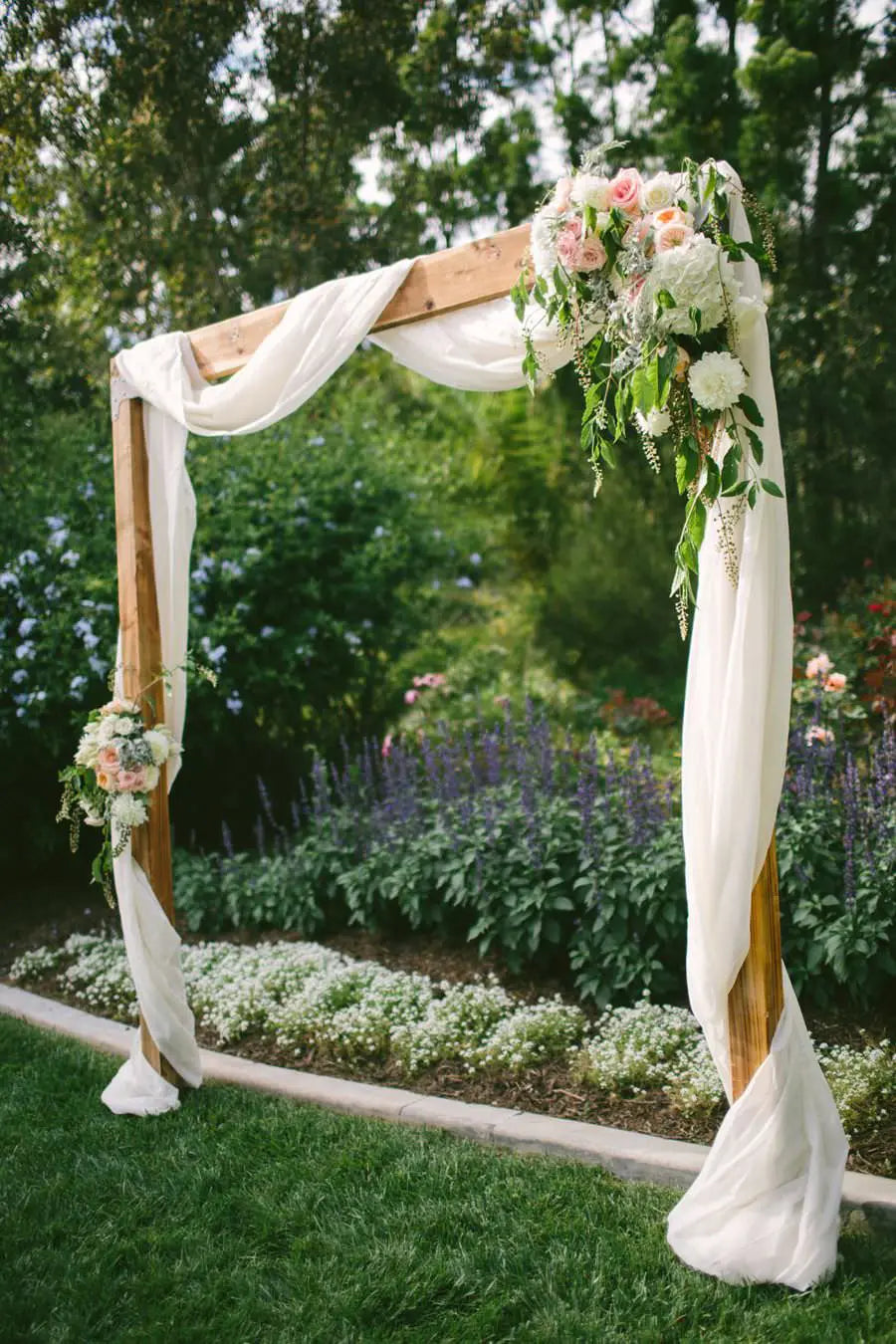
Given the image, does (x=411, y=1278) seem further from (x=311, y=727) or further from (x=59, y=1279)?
(x=311, y=727)

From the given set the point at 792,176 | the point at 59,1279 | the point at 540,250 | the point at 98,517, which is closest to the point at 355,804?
the point at 98,517

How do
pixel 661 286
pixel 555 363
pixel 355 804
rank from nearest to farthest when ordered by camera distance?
1. pixel 661 286
2. pixel 555 363
3. pixel 355 804

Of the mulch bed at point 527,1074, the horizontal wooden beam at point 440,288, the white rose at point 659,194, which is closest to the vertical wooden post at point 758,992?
the mulch bed at point 527,1074

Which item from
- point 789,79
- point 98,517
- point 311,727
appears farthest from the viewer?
point 789,79

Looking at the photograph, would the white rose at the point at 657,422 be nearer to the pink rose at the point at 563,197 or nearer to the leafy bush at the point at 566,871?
the pink rose at the point at 563,197

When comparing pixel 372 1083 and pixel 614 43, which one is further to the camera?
pixel 614 43

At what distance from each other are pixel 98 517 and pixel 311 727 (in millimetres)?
1873

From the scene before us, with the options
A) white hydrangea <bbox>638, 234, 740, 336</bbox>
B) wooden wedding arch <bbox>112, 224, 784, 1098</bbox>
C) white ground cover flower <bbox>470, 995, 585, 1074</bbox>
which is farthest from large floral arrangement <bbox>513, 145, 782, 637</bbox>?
white ground cover flower <bbox>470, 995, 585, 1074</bbox>

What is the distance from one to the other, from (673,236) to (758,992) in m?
1.72

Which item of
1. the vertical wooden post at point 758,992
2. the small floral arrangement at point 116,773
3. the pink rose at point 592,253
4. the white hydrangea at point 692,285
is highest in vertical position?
the pink rose at point 592,253

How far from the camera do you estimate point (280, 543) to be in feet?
21.4

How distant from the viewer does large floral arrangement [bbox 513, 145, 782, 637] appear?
93.4 inches

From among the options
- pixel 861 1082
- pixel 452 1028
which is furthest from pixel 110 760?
pixel 861 1082

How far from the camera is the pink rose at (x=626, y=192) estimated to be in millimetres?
2477
